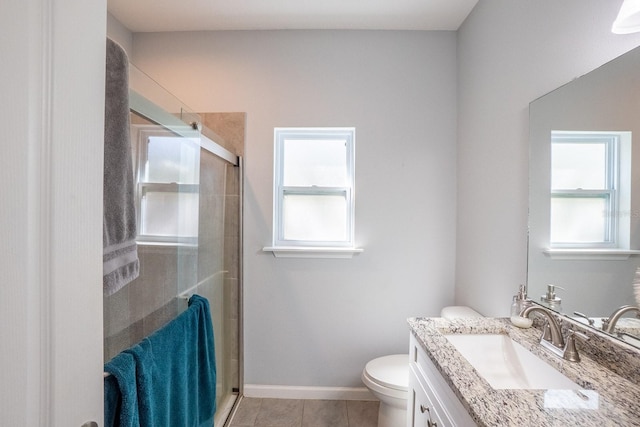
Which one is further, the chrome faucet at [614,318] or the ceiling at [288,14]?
the ceiling at [288,14]

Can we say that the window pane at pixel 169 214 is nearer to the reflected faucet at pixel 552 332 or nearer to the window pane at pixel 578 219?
the reflected faucet at pixel 552 332

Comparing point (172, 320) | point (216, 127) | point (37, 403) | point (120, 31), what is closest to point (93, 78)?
point (37, 403)

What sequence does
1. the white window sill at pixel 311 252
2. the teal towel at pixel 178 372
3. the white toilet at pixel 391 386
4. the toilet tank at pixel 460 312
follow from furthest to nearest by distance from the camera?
the white window sill at pixel 311 252
the toilet tank at pixel 460 312
the white toilet at pixel 391 386
the teal towel at pixel 178 372

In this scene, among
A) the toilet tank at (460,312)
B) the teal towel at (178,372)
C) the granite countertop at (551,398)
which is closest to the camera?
the granite countertop at (551,398)

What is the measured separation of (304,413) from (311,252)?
3.52ft

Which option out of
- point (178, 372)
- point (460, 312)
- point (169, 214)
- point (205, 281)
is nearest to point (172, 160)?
point (169, 214)

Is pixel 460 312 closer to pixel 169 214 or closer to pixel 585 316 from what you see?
pixel 585 316

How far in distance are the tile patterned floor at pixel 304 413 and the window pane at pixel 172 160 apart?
5.19 ft

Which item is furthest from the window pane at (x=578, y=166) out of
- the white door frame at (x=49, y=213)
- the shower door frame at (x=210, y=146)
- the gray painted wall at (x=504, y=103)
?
the shower door frame at (x=210, y=146)

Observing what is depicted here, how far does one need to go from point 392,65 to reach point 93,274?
7.24 feet

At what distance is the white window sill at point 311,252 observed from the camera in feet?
6.98

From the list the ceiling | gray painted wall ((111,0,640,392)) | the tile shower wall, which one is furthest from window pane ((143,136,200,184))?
the ceiling

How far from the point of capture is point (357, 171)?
2168 mm

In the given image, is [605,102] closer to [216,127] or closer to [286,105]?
[286,105]
